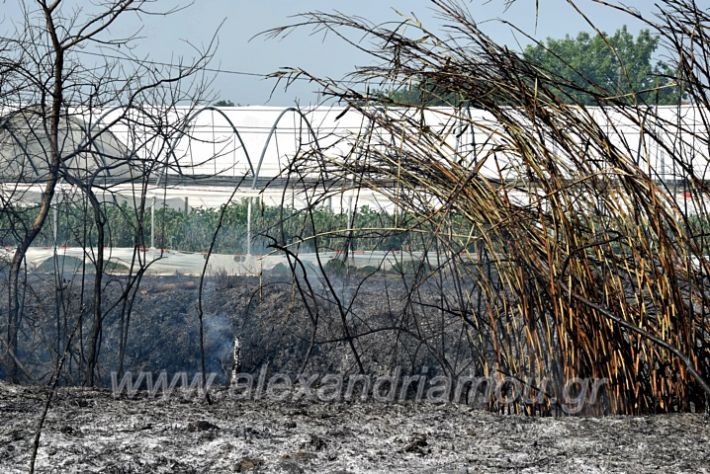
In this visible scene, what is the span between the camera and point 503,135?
121 inches

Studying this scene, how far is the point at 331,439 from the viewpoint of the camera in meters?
2.75

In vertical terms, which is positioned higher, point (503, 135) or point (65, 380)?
point (503, 135)

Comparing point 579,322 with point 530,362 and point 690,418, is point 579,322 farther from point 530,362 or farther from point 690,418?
point 690,418

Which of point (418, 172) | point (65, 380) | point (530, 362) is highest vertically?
point (418, 172)

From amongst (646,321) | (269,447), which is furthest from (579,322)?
(269,447)

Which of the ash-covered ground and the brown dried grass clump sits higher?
the brown dried grass clump

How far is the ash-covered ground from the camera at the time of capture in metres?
2.51

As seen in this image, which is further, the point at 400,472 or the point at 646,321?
the point at 646,321

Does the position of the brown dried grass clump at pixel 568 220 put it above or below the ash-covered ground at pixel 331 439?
above

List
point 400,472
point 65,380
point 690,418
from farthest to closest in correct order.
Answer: point 65,380, point 690,418, point 400,472

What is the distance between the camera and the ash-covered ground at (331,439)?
99.0 inches

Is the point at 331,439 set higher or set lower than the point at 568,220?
lower

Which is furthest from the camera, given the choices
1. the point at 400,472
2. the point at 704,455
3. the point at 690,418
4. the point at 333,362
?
the point at 333,362

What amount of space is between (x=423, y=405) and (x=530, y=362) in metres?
0.41
